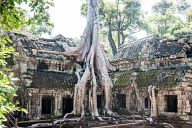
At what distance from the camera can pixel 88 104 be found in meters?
17.8

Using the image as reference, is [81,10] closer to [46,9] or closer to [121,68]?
[121,68]

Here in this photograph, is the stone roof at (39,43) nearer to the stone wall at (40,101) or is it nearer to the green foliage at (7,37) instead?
the stone wall at (40,101)

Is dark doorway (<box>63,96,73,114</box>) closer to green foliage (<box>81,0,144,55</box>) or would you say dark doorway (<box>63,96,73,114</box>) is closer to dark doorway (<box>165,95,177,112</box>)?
dark doorway (<box>165,95,177,112</box>)

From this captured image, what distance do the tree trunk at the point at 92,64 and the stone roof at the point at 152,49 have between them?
287 centimetres

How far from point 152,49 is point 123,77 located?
2935mm

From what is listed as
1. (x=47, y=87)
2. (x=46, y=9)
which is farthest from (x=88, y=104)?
(x=46, y=9)

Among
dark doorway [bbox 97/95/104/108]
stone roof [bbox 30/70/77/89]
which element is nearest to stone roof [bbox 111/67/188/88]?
dark doorway [bbox 97/95/104/108]

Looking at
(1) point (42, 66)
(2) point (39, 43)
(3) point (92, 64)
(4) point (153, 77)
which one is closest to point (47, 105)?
(1) point (42, 66)

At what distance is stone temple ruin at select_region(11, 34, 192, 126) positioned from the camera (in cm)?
1625

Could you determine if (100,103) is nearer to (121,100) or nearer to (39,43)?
(121,100)

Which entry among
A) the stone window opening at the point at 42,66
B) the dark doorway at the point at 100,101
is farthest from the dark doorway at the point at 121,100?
the stone window opening at the point at 42,66

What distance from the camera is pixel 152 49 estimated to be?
66.1 ft

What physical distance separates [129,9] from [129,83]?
17.4m

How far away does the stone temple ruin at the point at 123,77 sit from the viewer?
16250 millimetres
